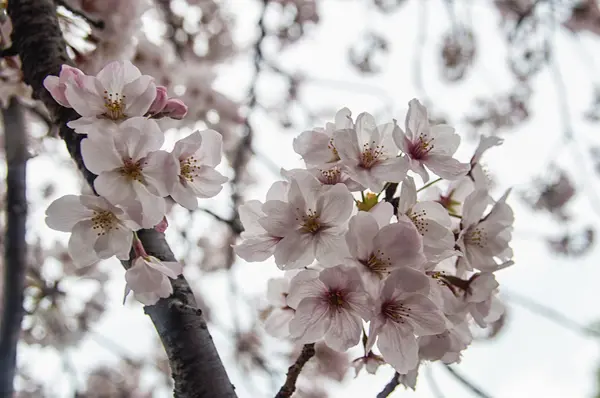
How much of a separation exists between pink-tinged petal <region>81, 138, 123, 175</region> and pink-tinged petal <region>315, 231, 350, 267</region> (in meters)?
0.24

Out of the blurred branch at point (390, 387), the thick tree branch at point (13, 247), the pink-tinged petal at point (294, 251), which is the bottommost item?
the thick tree branch at point (13, 247)

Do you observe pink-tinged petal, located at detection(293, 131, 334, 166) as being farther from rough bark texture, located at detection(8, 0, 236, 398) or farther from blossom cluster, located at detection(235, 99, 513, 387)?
rough bark texture, located at detection(8, 0, 236, 398)

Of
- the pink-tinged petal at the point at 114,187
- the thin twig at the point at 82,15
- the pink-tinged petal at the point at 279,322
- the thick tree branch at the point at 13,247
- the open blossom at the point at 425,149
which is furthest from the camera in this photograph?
the thick tree branch at the point at 13,247

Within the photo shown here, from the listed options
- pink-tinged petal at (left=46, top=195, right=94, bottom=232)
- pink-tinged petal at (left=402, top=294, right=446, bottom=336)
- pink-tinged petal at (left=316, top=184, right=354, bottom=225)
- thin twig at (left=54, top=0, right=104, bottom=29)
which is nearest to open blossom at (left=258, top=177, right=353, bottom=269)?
pink-tinged petal at (left=316, top=184, right=354, bottom=225)

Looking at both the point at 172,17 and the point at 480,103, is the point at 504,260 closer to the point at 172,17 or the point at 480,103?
the point at 172,17

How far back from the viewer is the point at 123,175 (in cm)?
55

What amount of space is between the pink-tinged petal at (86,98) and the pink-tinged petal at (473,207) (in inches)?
18.5

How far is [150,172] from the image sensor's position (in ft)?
1.81

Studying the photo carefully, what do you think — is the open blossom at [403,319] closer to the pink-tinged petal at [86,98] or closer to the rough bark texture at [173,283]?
the rough bark texture at [173,283]

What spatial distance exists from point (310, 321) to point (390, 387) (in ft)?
0.50

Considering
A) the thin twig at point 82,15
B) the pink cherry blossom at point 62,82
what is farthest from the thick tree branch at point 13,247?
the pink cherry blossom at point 62,82

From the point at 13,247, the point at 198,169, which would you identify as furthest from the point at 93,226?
the point at 13,247

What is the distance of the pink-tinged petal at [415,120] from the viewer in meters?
0.64

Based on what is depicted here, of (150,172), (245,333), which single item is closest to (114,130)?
(150,172)
